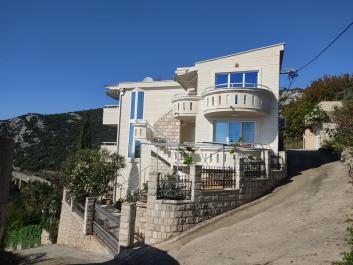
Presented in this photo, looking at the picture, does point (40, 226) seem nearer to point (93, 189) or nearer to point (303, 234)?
point (93, 189)

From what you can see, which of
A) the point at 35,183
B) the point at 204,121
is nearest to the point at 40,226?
the point at 35,183

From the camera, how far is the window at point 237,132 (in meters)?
21.9

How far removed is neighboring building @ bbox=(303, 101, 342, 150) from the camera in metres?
32.7

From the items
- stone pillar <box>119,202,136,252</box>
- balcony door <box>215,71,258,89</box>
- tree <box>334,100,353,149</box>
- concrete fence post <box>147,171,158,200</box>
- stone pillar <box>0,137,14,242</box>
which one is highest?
balcony door <box>215,71,258,89</box>

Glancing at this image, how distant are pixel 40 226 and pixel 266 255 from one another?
26551 millimetres

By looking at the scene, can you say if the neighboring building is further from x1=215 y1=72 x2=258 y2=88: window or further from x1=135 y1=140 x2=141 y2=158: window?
x1=135 y1=140 x2=141 y2=158: window

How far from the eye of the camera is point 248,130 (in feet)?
72.1

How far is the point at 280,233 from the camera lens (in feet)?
41.4

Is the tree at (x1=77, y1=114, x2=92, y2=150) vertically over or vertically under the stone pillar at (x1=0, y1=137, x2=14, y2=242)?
over

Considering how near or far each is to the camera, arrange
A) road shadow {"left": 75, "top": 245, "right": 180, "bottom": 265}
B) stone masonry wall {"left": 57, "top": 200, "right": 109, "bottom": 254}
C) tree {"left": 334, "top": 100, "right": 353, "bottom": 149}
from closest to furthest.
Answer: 1. road shadow {"left": 75, "top": 245, "right": 180, "bottom": 265}
2. tree {"left": 334, "top": 100, "right": 353, "bottom": 149}
3. stone masonry wall {"left": 57, "top": 200, "right": 109, "bottom": 254}

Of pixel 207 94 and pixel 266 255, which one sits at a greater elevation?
pixel 207 94

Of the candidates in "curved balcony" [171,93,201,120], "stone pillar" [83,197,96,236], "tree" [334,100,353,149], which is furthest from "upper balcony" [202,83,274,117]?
"stone pillar" [83,197,96,236]

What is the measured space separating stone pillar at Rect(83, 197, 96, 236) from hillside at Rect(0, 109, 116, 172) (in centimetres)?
5443

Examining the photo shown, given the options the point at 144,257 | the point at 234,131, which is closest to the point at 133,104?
the point at 234,131
